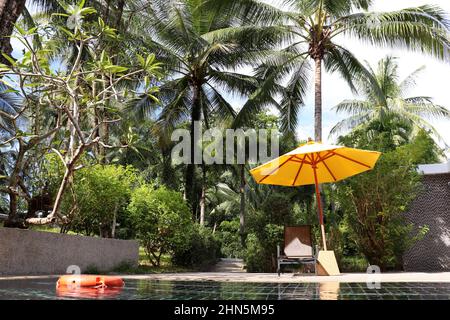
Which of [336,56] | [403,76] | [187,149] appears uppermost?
[403,76]

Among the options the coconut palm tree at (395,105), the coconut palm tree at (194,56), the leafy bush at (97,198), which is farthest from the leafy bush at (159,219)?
the coconut palm tree at (395,105)

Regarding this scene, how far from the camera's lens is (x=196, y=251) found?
15234 millimetres

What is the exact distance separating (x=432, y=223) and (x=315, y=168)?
5.05m

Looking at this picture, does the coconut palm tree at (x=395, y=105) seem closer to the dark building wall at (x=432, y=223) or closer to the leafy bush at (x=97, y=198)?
the dark building wall at (x=432, y=223)

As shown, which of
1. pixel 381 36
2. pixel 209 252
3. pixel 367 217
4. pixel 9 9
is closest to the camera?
pixel 9 9

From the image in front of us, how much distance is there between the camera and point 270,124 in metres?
28.5

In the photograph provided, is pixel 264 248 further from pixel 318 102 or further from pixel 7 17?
pixel 7 17

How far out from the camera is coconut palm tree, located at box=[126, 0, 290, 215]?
51.4ft

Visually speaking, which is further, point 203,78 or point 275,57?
point 203,78

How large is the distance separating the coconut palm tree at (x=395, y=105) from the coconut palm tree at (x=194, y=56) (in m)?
9.38

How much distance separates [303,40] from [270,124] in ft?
46.1

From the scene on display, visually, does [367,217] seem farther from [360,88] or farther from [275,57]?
[360,88]

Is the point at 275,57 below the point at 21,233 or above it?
above
